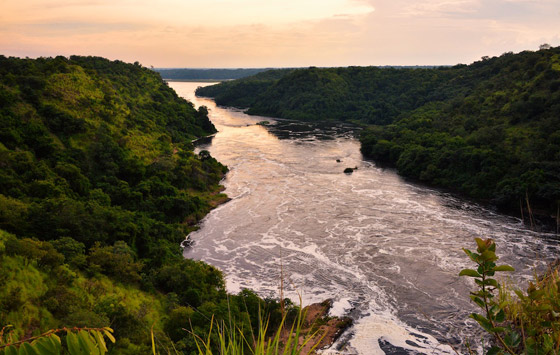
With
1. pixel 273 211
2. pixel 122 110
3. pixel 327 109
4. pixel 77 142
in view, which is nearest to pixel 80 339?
pixel 273 211

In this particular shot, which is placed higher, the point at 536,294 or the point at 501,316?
the point at 536,294

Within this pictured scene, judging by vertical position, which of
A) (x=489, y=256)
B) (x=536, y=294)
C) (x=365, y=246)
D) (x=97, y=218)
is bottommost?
(x=365, y=246)

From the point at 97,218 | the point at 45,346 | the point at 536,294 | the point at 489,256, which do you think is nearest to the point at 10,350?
the point at 45,346

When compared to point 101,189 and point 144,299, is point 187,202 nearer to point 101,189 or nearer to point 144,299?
point 101,189

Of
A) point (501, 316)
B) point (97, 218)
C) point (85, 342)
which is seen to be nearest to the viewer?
point (85, 342)

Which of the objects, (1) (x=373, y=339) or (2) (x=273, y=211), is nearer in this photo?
(1) (x=373, y=339)

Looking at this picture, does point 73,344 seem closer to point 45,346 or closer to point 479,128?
point 45,346
